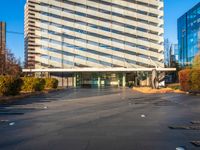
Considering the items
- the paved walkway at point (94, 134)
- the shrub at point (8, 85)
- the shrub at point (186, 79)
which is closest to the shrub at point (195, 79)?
the shrub at point (186, 79)

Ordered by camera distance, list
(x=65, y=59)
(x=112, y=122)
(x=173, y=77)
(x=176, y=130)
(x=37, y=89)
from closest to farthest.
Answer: (x=176, y=130)
(x=112, y=122)
(x=37, y=89)
(x=65, y=59)
(x=173, y=77)

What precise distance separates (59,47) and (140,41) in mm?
19771

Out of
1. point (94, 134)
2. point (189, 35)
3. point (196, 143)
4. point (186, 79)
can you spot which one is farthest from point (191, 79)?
point (189, 35)

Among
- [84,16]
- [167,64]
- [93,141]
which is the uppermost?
[84,16]

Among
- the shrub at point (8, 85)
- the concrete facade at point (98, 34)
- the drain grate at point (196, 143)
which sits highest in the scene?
the concrete facade at point (98, 34)

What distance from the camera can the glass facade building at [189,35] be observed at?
10900cm

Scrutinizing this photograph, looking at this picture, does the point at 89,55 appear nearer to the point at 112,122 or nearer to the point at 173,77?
the point at 173,77

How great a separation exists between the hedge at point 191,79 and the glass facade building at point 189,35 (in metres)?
67.9

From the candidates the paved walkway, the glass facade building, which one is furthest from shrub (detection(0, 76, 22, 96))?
the glass facade building

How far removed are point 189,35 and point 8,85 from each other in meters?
94.1

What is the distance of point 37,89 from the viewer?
45.8 meters

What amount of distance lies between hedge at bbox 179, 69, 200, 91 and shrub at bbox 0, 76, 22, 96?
15.1m

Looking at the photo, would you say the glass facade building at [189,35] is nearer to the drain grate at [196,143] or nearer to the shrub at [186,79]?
the shrub at [186,79]

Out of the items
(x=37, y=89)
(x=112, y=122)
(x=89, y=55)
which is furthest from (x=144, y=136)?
(x=89, y=55)
